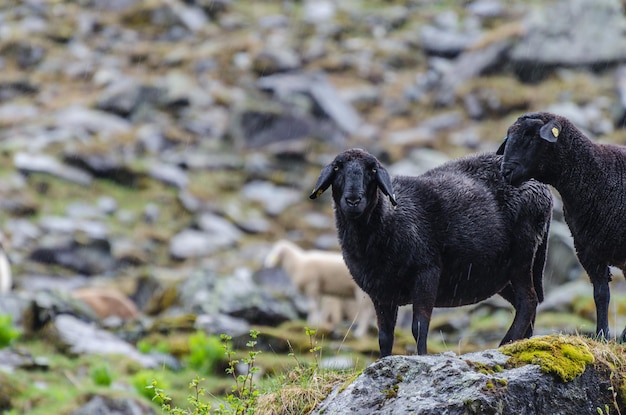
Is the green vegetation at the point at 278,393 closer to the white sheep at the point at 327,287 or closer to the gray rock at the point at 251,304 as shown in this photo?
the gray rock at the point at 251,304

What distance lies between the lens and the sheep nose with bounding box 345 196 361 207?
22.8 ft

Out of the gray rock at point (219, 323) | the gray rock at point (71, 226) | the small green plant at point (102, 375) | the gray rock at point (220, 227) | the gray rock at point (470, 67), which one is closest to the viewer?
the small green plant at point (102, 375)

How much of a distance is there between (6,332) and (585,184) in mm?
9743

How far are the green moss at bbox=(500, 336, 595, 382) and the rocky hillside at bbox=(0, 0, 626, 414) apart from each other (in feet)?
24.4

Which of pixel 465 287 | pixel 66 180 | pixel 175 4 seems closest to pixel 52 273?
pixel 66 180

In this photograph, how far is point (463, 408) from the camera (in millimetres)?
5852

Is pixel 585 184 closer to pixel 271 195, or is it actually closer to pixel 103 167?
pixel 271 195

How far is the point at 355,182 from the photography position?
7.00m

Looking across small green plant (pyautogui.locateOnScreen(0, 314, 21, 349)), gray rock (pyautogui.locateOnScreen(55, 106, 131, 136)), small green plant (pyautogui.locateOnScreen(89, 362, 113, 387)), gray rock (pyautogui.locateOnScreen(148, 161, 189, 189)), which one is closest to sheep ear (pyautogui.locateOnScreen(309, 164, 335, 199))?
small green plant (pyautogui.locateOnScreen(89, 362, 113, 387))

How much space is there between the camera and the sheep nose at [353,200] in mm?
6945

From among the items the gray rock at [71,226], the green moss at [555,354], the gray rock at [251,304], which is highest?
the green moss at [555,354]

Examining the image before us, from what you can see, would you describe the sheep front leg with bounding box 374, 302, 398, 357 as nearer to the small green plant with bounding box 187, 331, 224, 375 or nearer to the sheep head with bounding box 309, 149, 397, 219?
the sheep head with bounding box 309, 149, 397, 219

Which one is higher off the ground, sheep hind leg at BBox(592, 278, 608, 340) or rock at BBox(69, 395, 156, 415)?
sheep hind leg at BBox(592, 278, 608, 340)

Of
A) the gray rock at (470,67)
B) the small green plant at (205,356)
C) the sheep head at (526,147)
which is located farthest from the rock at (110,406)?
the gray rock at (470,67)
